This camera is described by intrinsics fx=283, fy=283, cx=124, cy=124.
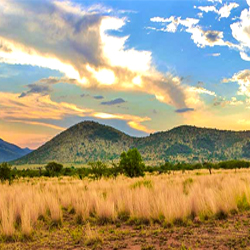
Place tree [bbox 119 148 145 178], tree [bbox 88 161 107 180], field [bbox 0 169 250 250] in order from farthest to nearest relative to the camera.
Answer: tree [bbox 119 148 145 178], tree [bbox 88 161 107 180], field [bbox 0 169 250 250]

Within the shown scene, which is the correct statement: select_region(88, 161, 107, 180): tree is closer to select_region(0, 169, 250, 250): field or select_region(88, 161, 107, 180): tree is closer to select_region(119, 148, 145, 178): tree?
select_region(119, 148, 145, 178): tree

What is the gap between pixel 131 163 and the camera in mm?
35500

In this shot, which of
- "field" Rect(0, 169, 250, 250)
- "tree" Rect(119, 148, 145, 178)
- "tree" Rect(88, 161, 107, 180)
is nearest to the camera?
"field" Rect(0, 169, 250, 250)

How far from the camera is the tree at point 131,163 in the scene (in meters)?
35.5

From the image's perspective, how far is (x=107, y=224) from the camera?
9.05 metres

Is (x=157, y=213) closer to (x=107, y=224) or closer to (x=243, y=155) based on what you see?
(x=107, y=224)

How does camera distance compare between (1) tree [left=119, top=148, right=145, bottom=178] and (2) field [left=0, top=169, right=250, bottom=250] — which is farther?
(1) tree [left=119, top=148, right=145, bottom=178]

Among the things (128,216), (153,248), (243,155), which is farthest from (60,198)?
(243,155)

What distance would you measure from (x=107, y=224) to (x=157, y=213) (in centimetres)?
165

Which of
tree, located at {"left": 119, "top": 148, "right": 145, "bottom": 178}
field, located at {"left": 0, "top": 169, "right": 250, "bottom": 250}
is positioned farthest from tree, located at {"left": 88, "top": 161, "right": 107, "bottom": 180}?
field, located at {"left": 0, "top": 169, "right": 250, "bottom": 250}

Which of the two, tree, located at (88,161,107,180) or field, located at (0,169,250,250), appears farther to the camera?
tree, located at (88,161,107,180)

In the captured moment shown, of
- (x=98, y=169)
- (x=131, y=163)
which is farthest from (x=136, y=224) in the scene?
(x=131, y=163)

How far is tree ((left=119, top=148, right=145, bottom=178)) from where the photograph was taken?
35500 mm

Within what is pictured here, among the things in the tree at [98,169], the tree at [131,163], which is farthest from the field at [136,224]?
the tree at [131,163]
